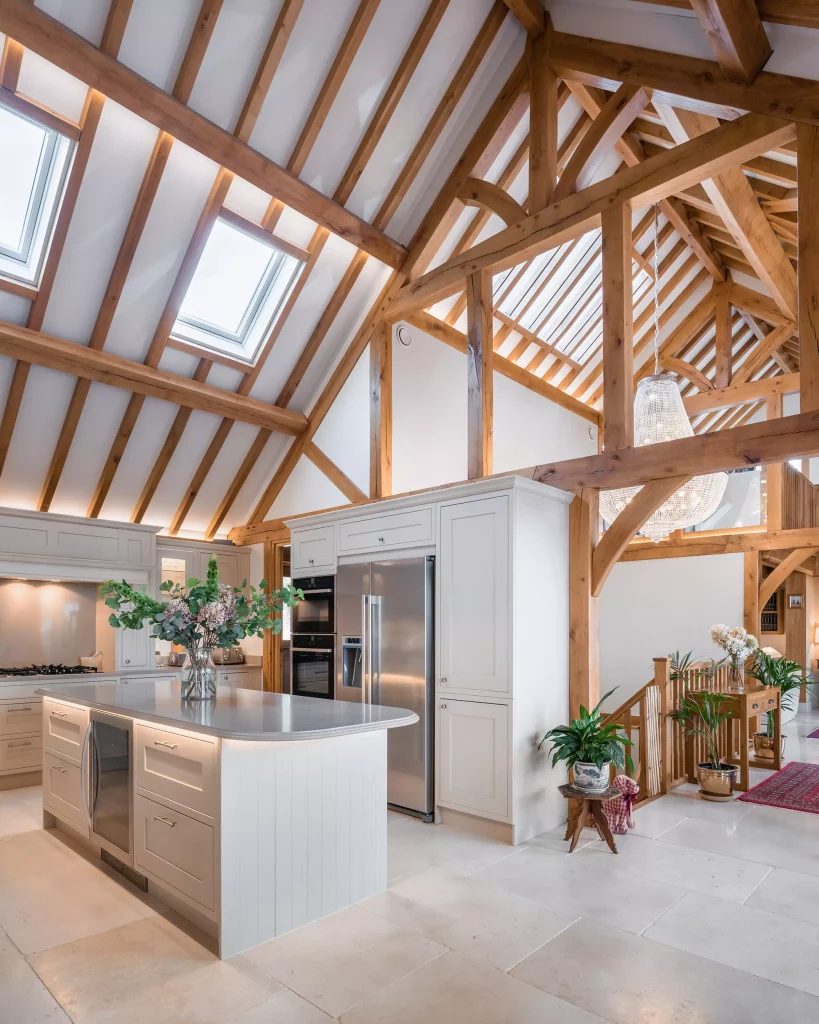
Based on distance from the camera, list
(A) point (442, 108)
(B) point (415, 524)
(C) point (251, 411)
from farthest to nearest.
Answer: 1. (C) point (251, 411)
2. (A) point (442, 108)
3. (B) point (415, 524)

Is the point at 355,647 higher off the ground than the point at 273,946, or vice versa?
the point at 355,647

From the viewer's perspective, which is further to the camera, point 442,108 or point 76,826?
point 442,108

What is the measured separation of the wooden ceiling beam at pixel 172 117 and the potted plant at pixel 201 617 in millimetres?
2813

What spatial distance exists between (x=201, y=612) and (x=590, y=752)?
233 centimetres

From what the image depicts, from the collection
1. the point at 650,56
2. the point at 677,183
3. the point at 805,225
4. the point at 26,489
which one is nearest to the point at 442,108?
the point at 650,56

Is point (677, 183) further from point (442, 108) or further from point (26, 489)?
point (26, 489)

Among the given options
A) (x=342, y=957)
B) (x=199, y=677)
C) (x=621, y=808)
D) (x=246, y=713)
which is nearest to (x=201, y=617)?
(x=199, y=677)

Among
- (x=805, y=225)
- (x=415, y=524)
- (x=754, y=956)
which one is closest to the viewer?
(x=754, y=956)

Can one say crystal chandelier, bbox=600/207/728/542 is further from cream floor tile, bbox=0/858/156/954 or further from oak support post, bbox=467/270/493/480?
cream floor tile, bbox=0/858/156/954

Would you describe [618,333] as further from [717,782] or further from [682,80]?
[717,782]

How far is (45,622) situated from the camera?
6.32 metres

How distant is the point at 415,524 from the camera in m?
4.84

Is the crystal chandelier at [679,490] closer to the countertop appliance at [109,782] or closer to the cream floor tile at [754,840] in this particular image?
the cream floor tile at [754,840]

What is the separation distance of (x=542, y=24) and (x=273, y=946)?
19.5 ft
